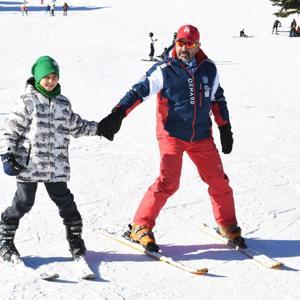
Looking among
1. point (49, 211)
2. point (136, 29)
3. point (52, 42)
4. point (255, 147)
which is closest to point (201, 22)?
point (136, 29)

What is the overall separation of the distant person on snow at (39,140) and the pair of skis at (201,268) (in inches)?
26.1

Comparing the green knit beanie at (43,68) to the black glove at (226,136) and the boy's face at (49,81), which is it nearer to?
the boy's face at (49,81)

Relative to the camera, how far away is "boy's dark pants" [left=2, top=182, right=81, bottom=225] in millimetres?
4016

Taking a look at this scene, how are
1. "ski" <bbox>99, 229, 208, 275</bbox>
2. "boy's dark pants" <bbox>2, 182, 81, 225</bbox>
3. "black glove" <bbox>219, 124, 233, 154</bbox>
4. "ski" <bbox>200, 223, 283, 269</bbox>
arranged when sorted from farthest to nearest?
1. "black glove" <bbox>219, 124, 233, 154</bbox>
2. "ski" <bbox>200, 223, 283, 269</bbox>
3. "ski" <bbox>99, 229, 208, 275</bbox>
4. "boy's dark pants" <bbox>2, 182, 81, 225</bbox>

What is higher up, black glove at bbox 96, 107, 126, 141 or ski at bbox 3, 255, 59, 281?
black glove at bbox 96, 107, 126, 141

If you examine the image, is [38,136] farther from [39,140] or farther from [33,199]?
[33,199]

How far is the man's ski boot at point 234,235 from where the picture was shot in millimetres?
4609

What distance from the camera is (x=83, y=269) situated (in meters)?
3.99

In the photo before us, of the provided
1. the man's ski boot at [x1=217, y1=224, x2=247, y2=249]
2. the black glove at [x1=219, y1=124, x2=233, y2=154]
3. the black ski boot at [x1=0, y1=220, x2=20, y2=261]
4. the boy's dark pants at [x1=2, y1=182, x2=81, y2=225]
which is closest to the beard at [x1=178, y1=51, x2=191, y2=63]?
the black glove at [x1=219, y1=124, x2=233, y2=154]

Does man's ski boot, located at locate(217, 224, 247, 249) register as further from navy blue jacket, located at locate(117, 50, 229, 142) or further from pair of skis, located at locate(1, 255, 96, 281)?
pair of skis, located at locate(1, 255, 96, 281)

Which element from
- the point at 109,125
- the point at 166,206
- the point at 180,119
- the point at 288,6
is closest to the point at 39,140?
the point at 109,125

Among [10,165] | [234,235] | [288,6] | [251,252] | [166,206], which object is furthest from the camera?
[288,6]

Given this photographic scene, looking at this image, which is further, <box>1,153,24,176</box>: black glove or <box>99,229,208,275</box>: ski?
<box>99,229,208,275</box>: ski

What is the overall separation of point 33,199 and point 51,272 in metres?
0.52
